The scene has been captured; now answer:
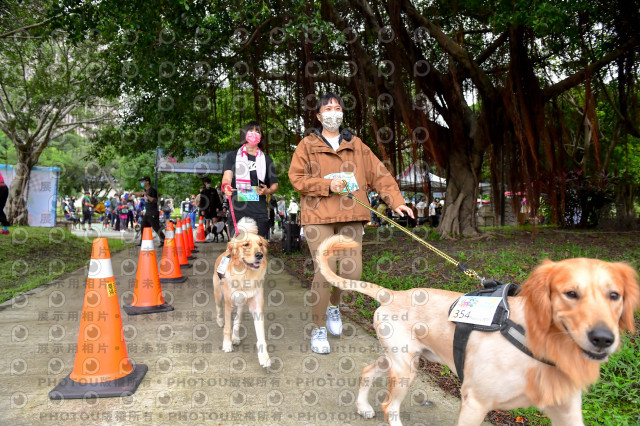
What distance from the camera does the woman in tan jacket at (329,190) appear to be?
3582 millimetres

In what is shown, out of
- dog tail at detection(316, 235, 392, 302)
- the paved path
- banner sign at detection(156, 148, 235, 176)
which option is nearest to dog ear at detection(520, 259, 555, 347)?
dog tail at detection(316, 235, 392, 302)

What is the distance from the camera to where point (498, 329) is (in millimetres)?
1833

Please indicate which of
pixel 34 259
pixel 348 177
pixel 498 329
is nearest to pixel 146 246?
pixel 348 177

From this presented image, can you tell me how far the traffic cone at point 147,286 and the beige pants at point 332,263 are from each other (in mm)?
2165

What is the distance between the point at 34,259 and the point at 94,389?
7.43 m

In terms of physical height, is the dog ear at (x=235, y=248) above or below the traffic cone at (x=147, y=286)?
above

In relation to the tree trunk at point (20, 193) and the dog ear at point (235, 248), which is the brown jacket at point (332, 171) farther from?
the tree trunk at point (20, 193)

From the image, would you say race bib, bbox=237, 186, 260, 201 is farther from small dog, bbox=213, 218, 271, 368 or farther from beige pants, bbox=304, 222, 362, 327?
beige pants, bbox=304, 222, 362, 327

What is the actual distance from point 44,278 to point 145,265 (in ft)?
10.7

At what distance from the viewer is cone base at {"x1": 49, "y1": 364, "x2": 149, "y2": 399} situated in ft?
8.79

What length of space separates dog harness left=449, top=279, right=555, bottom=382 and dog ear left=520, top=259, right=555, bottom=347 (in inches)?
2.7

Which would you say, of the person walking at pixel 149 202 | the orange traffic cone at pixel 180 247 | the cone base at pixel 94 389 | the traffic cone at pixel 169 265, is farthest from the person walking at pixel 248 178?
the person walking at pixel 149 202

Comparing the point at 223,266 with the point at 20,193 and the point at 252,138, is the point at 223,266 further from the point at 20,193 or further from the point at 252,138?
the point at 20,193

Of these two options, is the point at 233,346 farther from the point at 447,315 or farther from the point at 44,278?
the point at 44,278
